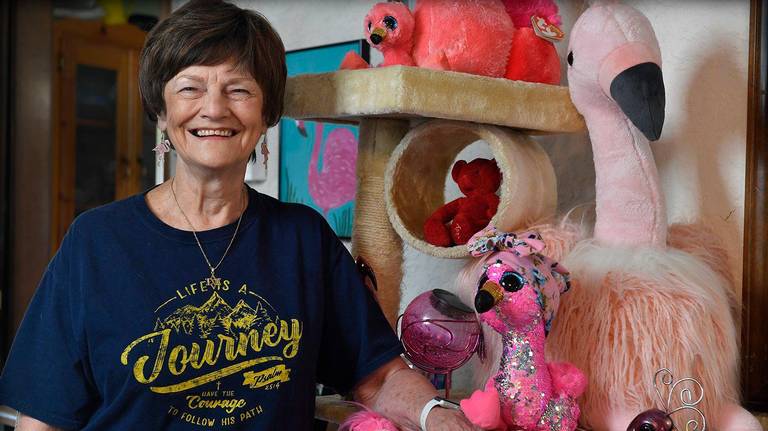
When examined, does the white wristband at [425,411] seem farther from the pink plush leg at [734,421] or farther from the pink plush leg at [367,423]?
the pink plush leg at [734,421]

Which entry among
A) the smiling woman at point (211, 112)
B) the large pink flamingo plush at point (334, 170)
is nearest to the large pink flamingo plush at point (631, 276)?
the smiling woman at point (211, 112)

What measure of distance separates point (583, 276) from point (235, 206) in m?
0.55

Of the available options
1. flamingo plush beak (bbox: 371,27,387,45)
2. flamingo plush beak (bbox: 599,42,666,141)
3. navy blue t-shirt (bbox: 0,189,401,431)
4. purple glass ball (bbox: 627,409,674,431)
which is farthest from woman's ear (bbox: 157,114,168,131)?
purple glass ball (bbox: 627,409,674,431)

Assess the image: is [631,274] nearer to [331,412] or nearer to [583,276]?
Result: [583,276]

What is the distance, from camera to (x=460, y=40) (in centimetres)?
134

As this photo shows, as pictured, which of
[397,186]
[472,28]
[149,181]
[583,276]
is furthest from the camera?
[149,181]

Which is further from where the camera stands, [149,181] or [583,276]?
[149,181]

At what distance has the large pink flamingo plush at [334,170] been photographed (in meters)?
2.10

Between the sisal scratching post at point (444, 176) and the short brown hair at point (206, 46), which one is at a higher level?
the short brown hair at point (206, 46)

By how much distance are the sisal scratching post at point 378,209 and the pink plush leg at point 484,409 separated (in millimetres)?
421

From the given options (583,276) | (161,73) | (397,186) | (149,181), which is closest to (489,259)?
(583,276)

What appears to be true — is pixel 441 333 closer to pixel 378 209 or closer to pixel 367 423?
pixel 367 423

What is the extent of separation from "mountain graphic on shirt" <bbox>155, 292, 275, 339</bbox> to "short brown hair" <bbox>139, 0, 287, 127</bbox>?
300mm

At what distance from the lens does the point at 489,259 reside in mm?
1136
